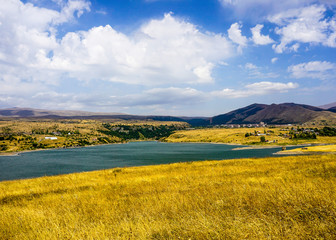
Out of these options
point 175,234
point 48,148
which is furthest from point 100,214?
point 48,148

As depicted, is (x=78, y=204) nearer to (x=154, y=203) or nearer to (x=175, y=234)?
(x=154, y=203)

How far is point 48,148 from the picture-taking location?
196 m

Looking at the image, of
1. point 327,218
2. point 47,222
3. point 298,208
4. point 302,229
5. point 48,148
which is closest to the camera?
point 302,229

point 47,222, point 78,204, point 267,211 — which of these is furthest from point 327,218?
point 78,204

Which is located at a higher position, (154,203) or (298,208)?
(298,208)

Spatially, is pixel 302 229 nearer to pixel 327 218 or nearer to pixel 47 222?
pixel 327 218

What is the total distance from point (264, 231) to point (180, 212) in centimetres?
283

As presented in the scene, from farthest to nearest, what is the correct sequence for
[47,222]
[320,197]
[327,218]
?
[47,222], [320,197], [327,218]

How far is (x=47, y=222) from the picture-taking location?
24.0ft

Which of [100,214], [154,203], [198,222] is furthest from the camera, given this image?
[154,203]

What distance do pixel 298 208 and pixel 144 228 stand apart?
457cm

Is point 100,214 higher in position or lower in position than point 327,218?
lower

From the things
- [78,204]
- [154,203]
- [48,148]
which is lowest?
[48,148]

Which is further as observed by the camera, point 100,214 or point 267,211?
point 100,214
